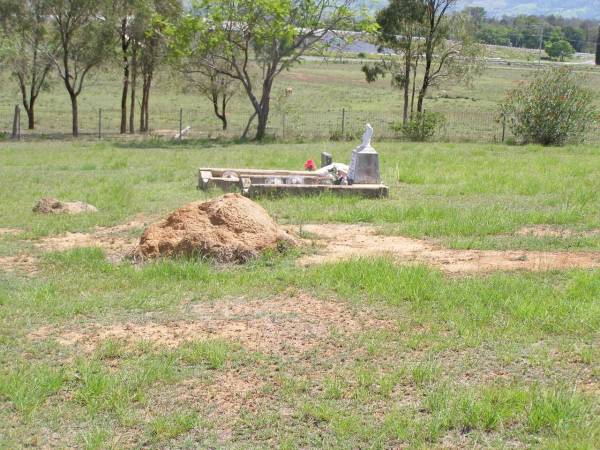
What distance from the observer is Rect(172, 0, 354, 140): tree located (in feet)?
83.5

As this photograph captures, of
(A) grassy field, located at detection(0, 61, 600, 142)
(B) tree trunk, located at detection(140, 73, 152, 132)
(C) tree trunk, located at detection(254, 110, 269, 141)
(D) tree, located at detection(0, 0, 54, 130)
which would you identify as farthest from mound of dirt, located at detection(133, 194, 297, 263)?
(B) tree trunk, located at detection(140, 73, 152, 132)

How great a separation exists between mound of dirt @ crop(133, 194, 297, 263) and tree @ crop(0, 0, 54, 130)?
2226cm

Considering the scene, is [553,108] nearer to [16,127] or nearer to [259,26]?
[259,26]

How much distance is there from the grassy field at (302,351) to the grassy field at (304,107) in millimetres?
19648

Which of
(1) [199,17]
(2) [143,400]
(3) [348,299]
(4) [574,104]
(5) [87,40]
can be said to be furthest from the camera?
(5) [87,40]

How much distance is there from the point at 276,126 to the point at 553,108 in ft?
47.4

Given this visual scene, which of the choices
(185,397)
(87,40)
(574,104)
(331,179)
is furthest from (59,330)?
(87,40)

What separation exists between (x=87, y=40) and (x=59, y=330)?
2529 cm

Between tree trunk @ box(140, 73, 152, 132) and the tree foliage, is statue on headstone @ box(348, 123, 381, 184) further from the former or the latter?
tree trunk @ box(140, 73, 152, 132)

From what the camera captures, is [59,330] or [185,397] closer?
[185,397]

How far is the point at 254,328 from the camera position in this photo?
6.31m

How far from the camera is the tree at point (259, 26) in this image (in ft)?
83.5

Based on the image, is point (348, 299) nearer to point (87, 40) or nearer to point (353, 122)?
point (87, 40)

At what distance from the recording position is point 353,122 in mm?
33844
